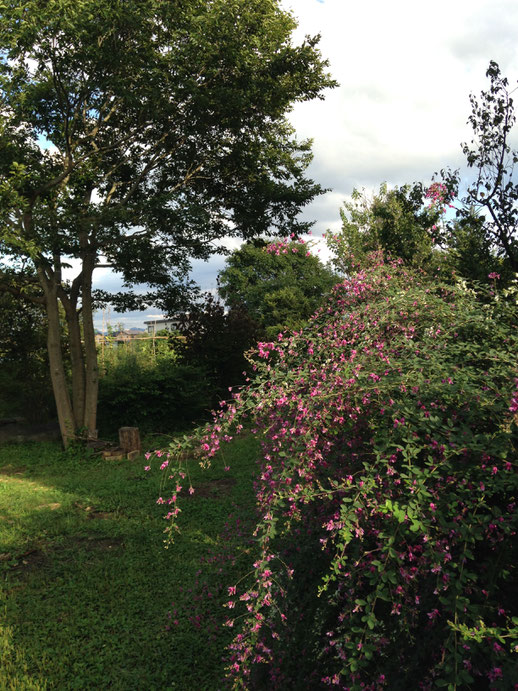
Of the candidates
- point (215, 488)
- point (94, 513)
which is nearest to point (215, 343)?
point (215, 488)

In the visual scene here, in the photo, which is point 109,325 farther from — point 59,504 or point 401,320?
point 401,320

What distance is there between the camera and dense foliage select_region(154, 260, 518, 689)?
170 centimetres

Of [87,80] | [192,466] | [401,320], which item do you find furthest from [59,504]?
[87,80]

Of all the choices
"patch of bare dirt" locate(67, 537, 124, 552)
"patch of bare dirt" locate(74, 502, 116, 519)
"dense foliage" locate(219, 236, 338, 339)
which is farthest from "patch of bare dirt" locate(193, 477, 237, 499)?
"dense foliage" locate(219, 236, 338, 339)

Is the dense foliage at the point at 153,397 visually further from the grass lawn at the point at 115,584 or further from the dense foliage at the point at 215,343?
the grass lawn at the point at 115,584

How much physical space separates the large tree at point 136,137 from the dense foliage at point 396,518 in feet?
21.4

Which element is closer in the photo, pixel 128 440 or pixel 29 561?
pixel 29 561

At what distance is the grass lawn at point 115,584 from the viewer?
10.8 feet

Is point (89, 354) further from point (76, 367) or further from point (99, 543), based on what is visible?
point (99, 543)

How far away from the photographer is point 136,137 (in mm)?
10477

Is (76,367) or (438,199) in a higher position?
(438,199)

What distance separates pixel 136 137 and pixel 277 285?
13.5 meters

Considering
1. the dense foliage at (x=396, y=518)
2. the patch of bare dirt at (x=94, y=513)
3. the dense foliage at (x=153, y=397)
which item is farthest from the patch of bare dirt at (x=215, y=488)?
the dense foliage at (x=396, y=518)

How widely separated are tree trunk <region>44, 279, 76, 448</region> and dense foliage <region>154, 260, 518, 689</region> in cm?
842
